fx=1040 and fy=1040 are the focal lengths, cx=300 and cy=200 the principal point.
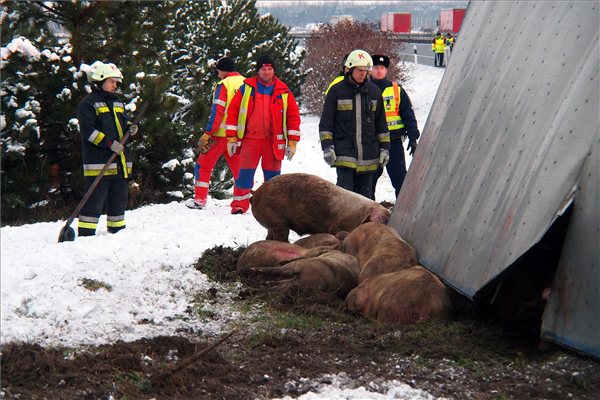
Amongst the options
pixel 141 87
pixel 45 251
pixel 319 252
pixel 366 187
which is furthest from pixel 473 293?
pixel 141 87

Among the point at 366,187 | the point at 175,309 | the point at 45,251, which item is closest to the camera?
the point at 175,309

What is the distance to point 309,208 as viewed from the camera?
9.48 m

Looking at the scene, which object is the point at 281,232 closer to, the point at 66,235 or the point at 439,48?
the point at 66,235

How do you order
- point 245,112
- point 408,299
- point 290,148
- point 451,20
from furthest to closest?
point 451,20 → point 290,148 → point 245,112 → point 408,299

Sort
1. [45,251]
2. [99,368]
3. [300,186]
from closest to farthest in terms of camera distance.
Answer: [99,368]
[45,251]
[300,186]

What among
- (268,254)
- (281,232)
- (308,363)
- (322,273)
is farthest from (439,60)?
(308,363)

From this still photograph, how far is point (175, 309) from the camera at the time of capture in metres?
7.50

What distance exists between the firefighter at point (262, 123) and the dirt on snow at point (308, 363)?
5.24 m

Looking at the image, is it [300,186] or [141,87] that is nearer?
[300,186]

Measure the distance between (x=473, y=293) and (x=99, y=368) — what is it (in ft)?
8.13

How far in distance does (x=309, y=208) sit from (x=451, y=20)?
55639 mm

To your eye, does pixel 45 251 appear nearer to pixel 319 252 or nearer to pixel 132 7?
pixel 319 252

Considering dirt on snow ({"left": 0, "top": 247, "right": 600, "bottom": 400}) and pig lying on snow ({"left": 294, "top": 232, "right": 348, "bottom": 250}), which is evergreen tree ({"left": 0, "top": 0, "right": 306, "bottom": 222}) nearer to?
pig lying on snow ({"left": 294, "top": 232, "right": 348, "bottom": 250})

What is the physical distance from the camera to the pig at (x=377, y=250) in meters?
7.95
